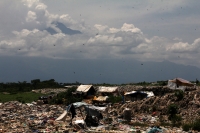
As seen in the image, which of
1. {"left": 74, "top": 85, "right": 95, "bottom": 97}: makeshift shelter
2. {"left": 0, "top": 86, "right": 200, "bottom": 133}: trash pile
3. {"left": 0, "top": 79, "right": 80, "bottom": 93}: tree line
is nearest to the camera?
{"left": 0, "top": 86, "right": 200, "bottom": 133}: trash pile

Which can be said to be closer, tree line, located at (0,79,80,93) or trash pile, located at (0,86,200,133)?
trash pile, located at (0,86,200,133)

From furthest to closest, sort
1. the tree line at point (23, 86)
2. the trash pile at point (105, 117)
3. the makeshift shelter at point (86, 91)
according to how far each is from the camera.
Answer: the tree line at point (23, 86) → the makeshift shelter at point (86, 91) → the trash pile at point (105, 117)

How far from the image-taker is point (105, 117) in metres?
Result: 23.1

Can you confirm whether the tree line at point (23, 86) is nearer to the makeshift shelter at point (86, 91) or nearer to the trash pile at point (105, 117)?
the makeshift shelter at point (86, 91)

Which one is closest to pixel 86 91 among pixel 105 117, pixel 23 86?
pixel 105 117

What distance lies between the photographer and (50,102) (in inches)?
1384

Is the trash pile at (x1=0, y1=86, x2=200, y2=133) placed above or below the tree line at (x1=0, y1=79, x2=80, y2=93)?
below

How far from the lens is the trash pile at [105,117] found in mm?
17580

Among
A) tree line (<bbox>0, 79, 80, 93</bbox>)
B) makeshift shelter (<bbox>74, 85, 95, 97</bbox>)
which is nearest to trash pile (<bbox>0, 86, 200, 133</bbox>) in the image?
makeshift shelter (<bbox>74, 85, 95, 97</bbox>)

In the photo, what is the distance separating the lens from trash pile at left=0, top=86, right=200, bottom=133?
17580 millimetres

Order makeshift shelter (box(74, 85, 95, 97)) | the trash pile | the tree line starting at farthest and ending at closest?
the tree line → makeshift shelter (box(74, 85, 95, 97)) → the trash pile

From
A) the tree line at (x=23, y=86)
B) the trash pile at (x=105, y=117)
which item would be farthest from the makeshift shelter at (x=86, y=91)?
the tree line at (x=23, y=86)

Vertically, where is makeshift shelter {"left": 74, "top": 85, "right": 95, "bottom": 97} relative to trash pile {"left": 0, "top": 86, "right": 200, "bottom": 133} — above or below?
above

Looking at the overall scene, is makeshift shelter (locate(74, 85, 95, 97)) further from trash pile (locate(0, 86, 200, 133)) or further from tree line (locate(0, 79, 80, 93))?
tree line (locate(0, 79, 80, 93))
